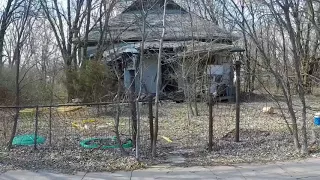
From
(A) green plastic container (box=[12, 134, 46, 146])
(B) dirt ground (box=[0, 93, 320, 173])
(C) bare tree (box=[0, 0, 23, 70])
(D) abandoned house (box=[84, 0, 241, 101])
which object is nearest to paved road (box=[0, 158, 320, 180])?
(B) dirt ground (box=[0, 93, 320, 173])

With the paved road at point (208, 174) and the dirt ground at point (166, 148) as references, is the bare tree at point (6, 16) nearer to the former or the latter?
the dirt ground at point (166, 148)

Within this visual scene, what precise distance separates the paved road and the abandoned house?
313cm

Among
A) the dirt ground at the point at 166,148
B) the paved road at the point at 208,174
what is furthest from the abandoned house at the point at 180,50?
the paved road at the point at 208,174

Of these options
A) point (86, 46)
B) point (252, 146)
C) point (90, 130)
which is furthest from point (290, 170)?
point (86, 46)

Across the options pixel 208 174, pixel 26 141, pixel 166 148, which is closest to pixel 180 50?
pixel 166 148

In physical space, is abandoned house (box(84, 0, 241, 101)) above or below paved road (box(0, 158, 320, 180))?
above

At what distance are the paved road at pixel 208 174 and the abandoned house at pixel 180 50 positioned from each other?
313 centimetres

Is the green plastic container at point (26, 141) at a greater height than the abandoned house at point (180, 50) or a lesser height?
lesser

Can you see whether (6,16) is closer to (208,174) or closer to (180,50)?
(180,50)

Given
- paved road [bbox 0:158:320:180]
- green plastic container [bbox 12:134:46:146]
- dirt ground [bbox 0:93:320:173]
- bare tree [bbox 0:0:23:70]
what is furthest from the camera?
bare tree [bbox 0:0:23:70]

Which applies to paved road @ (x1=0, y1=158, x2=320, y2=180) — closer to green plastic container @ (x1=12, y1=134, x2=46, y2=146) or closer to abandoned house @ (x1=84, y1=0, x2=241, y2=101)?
green plastic container @ (x1=12, y1=134, x2=46, y2=146)

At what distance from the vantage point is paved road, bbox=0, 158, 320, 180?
522 cm

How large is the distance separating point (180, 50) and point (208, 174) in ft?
34.1

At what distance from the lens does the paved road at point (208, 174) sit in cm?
522
